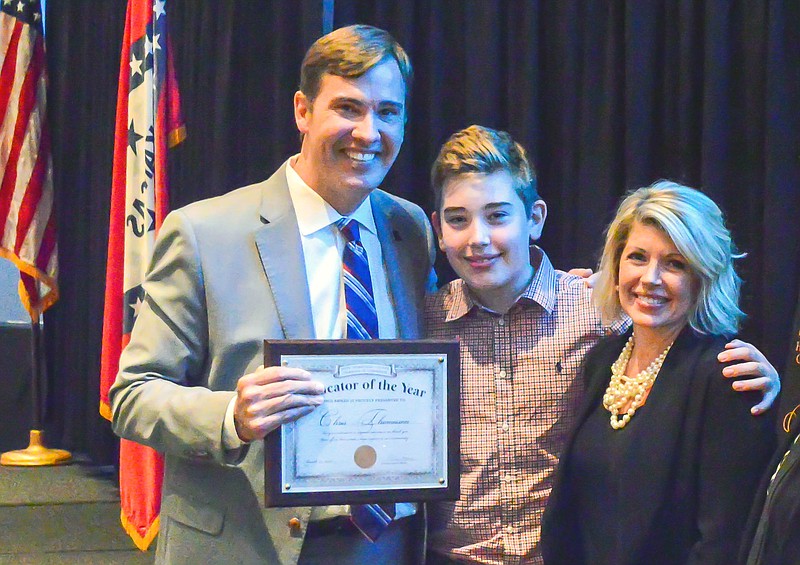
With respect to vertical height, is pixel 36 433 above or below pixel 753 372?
below

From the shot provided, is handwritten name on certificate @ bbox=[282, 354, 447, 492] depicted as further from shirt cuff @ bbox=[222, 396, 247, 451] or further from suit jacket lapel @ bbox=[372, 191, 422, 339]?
suit jacket lapel @ bbox=[372, 191, 422, 339]

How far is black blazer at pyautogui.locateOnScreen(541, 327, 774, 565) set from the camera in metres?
1.78

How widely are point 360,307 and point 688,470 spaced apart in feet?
2.28

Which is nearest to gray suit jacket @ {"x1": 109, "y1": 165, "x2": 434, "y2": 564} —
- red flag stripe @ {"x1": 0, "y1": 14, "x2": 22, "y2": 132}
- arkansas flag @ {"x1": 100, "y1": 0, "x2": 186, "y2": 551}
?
arkansas flag @ {"x1": 100, "y1": 0, "x2": 186, "y2": 551}

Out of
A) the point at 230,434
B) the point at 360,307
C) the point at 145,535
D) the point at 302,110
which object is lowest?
the point at 145,535

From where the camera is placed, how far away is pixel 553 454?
207cm

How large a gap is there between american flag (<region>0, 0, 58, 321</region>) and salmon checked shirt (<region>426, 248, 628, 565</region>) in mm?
4364

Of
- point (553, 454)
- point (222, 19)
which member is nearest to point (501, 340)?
point (553, 454)

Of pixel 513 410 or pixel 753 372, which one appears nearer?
pixel 753 372

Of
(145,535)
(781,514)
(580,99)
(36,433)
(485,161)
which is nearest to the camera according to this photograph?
(781,514)

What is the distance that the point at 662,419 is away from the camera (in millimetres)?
1872

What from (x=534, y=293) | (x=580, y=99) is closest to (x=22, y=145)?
(x=580, y=99)

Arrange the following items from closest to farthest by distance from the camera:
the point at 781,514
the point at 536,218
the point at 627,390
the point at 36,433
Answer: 1. the point at 781,514
2. the point at 627,390
3. the point at 536,218
4. the point at 36,433

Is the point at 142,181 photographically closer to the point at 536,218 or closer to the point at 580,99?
the point at 580,99
